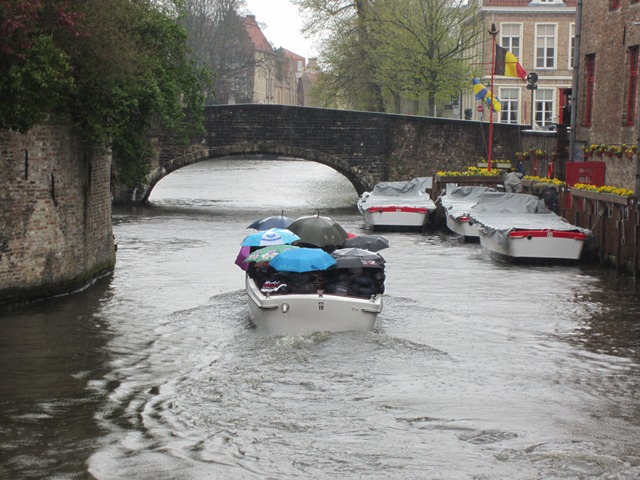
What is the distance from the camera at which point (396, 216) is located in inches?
1220

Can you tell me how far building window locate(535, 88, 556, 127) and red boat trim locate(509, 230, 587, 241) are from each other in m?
30.9

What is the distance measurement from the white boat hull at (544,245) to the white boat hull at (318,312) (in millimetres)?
9106

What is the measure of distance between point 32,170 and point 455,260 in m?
10.5

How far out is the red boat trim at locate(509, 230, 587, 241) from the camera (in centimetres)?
2361

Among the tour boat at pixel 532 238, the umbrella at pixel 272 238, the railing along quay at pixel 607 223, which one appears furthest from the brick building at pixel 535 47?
the umbrella at pixel 272 238

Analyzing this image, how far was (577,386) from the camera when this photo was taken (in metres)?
13.4

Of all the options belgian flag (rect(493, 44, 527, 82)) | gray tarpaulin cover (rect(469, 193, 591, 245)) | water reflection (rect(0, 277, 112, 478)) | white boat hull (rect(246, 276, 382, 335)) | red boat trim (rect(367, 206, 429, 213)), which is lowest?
water reflection (rect(0, 277, 112, 478))

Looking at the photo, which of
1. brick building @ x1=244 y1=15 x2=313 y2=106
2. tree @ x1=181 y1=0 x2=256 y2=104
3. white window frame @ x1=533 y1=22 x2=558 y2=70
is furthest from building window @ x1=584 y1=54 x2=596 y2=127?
brick building @ x1=244 y1=15 x2=313 y2=106

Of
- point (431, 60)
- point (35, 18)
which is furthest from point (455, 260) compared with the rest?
point (431, 60)

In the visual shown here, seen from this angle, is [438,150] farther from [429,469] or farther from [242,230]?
[429,469]

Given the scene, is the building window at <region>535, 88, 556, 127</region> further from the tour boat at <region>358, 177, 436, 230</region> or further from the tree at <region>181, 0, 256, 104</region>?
the tour boat at <region>358, 177, 436, 230</region>

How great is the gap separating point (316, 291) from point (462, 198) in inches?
660

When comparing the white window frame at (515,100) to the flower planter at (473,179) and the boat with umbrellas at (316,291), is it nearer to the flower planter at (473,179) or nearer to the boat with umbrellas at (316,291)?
the flower planter at (473,179)

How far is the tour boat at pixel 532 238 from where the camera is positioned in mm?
23656
